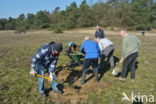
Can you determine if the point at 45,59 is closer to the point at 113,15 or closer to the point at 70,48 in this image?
the point at 70,48

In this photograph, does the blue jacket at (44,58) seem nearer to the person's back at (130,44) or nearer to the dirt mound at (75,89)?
the dirt mound at (75,89)

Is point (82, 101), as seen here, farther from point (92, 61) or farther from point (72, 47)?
point (72, 47)

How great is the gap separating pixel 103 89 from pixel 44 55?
220cm

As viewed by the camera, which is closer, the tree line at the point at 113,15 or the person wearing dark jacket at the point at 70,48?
the person wearing dark jacket at the point at 70,48

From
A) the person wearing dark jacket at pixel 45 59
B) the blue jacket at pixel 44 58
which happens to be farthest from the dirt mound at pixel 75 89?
the blue jacket at pixel 44 58

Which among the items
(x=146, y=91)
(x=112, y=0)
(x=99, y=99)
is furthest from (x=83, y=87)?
(x=112, y=0)

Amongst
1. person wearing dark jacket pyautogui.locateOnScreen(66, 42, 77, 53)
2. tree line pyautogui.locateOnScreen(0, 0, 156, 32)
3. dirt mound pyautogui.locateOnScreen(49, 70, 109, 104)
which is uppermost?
tree line pyautogui.locateOnScreen(0, 0, 156, 32)

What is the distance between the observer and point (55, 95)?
4.43 m

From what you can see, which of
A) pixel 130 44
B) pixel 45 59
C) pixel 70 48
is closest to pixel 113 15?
pixel 70 48

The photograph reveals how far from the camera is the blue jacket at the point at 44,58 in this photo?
384cm

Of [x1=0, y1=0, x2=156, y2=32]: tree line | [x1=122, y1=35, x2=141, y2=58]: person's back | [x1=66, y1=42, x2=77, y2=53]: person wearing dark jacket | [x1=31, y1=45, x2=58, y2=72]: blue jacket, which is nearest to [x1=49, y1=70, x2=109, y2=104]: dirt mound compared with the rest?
[x1=31, y1=45, x2=58, y2=72]: blue jacket

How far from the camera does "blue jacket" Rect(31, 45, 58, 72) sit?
151 inches

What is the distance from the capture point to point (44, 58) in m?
4.02

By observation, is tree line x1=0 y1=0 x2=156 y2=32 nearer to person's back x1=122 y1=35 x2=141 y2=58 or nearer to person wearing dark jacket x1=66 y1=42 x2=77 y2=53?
person wearing dark jacket x1=66 y1=42 x2=77 y2=53
